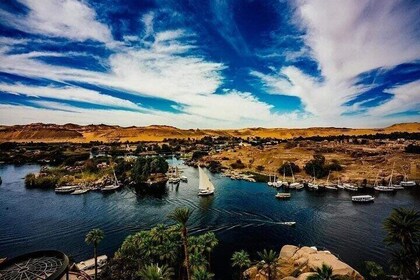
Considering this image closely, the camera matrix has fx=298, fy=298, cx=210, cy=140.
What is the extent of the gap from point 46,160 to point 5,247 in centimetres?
11977

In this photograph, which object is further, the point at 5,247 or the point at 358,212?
the point at 358,212

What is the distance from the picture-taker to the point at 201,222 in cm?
6650

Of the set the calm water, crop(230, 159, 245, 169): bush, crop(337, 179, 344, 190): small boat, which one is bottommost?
the calm water

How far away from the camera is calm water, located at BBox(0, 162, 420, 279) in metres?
54.8

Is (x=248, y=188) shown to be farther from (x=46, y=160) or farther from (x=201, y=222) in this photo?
(x=46, y=160)

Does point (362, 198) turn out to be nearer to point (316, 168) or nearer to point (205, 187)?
point (316, 168)

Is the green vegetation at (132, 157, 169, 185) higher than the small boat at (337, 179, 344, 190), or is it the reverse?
the green vegetation at (132, 157, 169, 185)

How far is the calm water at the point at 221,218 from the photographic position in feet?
180

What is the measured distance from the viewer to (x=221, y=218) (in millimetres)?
69125

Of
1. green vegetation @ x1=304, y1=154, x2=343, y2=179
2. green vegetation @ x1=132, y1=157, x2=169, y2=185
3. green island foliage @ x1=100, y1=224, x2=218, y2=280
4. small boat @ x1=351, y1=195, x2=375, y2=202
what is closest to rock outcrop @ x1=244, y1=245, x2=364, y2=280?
green island foliage @ x1=100, y1=224, x2=218, y2=280

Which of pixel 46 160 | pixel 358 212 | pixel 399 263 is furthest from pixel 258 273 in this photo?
pixel 46 160

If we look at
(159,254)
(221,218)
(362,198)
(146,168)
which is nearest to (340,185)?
(362,198)

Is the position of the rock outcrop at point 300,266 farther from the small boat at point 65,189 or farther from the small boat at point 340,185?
the small boat at point 65,189

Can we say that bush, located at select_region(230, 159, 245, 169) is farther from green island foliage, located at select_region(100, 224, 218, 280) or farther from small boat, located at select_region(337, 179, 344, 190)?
green island foliage, located at select_region(100, 224, 218, 280)
